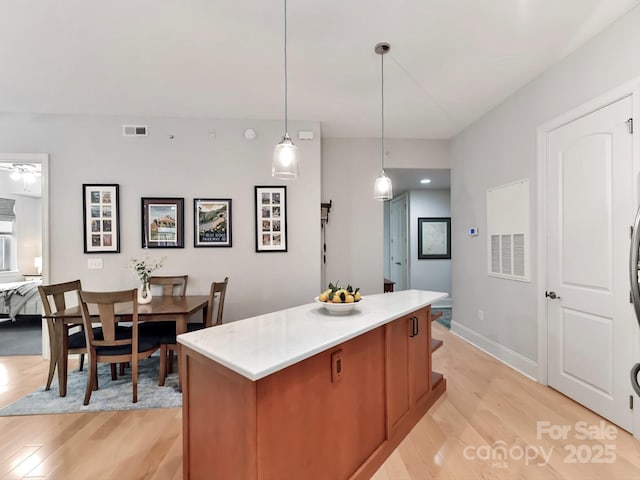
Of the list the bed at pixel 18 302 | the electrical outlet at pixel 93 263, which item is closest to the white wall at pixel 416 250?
the electrical outlet at pixel 93 263

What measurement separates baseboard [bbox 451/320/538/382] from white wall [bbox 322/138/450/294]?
1253mm

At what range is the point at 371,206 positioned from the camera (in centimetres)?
456

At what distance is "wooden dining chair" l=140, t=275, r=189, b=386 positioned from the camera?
2.91 metres

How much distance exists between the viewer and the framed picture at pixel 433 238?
6586mm

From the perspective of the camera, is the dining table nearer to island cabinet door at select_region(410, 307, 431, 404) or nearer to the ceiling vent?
island cabinet door at select_region(410, 307, 431, 404)

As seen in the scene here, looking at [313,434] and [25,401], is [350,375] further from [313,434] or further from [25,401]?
[25,401]

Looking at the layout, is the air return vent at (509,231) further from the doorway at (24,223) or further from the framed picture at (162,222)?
the doorway at (24,223)

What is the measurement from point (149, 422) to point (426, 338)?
7.27 ft

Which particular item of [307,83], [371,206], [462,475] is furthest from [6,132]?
[462,475]

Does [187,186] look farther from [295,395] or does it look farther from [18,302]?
[18,302]

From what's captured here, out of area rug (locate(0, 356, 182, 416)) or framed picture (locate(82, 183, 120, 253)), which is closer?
area rug (locate(0, 356, 182, 416))

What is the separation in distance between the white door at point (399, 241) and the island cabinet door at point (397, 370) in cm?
481

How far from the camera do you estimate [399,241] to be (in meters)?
7.29

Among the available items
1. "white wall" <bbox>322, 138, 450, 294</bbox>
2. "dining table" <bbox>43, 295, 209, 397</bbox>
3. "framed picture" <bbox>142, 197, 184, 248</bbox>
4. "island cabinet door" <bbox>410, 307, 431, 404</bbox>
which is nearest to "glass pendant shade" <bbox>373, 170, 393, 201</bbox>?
"island cabinet door" <bbox>410, 307, 431, 404</bbox>
